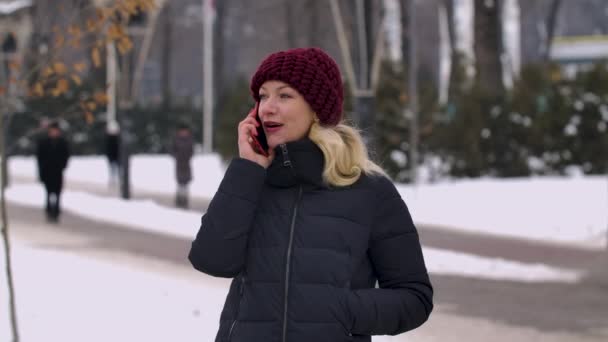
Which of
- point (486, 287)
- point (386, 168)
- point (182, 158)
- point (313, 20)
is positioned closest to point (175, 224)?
point (182, 158)

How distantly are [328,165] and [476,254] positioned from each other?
35.9 ft

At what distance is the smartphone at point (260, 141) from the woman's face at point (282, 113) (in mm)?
27

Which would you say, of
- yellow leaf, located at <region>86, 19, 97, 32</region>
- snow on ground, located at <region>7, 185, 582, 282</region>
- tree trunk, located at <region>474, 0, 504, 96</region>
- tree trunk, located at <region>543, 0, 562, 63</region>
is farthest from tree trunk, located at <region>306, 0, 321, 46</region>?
yellow leaf, located at <region>86, 19, 97, 32</region>

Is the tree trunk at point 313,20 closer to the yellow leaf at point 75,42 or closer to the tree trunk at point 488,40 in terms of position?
the tree trunk at point 488,40

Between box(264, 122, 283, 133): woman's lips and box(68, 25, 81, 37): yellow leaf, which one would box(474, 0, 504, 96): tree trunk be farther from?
box(264, 122, 283, 133): woman's lips

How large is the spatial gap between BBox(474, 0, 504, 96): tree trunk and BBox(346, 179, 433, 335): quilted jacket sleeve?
25.5 metres

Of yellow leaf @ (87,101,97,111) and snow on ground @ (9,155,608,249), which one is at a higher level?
yellow leaf @ (87,101,97,111)

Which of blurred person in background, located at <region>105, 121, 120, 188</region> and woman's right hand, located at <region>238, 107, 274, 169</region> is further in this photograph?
blurred person in background, located at <region>105, 121, 120, 188</region>

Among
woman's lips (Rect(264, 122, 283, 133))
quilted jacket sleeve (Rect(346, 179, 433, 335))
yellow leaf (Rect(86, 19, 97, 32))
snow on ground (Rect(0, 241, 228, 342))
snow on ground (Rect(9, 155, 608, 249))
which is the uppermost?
woman's lips (Rect(264, 122, 283, 133))

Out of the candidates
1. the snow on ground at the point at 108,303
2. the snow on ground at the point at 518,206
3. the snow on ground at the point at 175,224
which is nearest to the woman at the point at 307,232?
the snow on ground at the point at 108,303

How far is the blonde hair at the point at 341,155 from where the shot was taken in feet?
11.3

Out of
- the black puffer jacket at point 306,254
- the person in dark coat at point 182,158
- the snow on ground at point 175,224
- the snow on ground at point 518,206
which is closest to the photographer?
the black puffer jacket at point 306,254

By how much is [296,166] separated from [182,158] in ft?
63.1

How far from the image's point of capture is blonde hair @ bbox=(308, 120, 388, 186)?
11.3 ft
